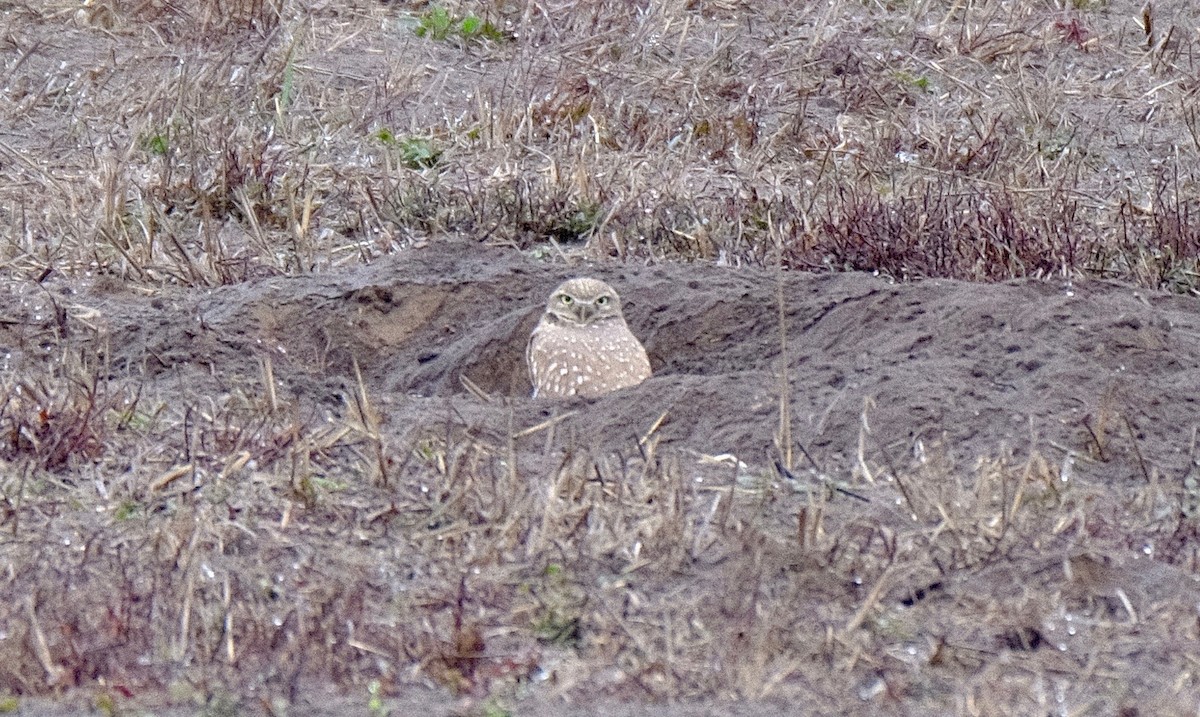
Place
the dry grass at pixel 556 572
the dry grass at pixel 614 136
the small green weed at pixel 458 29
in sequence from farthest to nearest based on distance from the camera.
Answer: the small green weed at pixel 458 29, the dry grass at pixel 614 136, the dry grass at pixel 556 572

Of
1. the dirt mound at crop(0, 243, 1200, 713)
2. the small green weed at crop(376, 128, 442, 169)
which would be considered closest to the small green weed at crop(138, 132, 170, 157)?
the small green weed at crop(376, 128, 442, 169)

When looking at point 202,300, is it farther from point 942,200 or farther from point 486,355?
point 942,200

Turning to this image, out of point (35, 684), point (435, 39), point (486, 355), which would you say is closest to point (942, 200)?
point (486, 355)

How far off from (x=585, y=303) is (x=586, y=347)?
16 centimetres

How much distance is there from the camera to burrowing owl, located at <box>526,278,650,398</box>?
583 centimetres

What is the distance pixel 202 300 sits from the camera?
20.2 feet

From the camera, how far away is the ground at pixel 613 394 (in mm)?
3391

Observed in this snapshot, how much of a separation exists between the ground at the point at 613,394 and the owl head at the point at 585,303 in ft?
1.33

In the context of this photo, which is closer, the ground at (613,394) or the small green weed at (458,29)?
A: the ground at (613,394)

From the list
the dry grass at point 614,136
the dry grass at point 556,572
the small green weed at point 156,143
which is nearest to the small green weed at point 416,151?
the dry grass at point 614,136

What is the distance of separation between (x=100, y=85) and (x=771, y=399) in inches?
200

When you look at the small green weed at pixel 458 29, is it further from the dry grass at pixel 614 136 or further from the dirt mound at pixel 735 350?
the dirt mound at pixel 735 350

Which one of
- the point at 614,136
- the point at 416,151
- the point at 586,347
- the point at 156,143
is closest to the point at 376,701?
the point at 586,347

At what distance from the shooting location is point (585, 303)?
5859 millimetres
